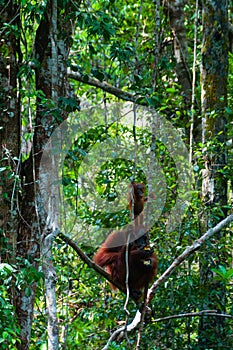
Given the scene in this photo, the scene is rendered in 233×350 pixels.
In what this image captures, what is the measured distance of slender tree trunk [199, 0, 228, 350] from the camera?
4305 millimetres

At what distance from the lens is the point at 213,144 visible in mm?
4266

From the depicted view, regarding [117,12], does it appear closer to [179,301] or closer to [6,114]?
[6,114]

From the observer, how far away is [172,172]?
4.59 m

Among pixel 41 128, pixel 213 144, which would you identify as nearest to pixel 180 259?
pixel 213 144

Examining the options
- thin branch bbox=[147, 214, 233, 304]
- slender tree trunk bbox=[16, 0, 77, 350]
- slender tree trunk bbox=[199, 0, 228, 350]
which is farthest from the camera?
slender tree trunk bbox=[199, 0, 228, 350]

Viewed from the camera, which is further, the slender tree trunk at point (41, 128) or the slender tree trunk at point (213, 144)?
the slender tree trunk at point (213, 144)

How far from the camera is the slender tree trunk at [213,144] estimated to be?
4.30 metres

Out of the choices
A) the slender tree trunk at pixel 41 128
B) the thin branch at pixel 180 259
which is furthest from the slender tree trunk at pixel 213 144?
the slender tree trunk at pixel 41 128

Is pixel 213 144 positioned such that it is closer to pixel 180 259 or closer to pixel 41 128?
pixel 180 259

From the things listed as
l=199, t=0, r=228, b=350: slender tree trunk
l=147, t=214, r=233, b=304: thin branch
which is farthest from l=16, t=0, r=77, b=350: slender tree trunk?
l=199, t=0, r=228, b=350: slender tree trunk

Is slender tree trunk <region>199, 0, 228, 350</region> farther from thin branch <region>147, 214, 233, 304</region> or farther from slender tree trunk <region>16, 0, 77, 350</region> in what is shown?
slender tree trunk <region>16, 0, 77, 350</region>

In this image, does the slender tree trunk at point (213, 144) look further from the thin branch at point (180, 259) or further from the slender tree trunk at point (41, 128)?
the slender tree trunk at point (41, 128)

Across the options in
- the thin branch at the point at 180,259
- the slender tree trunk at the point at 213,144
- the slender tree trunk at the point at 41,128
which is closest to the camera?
the thin branch at the point at 180,259

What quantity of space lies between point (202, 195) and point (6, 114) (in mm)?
1778
